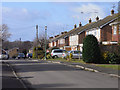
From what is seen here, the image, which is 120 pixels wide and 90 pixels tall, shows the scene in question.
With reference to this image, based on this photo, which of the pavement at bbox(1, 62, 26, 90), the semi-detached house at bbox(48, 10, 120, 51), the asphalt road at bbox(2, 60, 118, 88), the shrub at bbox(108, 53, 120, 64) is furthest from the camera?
the semi-detached house at bbox(48, 10, 120, 51)

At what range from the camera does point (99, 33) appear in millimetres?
46156

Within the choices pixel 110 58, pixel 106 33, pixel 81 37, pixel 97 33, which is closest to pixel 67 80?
pixel 110 58

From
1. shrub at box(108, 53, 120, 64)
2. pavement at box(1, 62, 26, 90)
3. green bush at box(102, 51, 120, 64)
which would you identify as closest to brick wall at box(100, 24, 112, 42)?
green bush at box(102, 51, 120, 64)

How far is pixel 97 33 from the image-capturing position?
47156 mm

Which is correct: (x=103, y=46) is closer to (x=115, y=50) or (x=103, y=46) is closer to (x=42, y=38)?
(x=115, y=50)

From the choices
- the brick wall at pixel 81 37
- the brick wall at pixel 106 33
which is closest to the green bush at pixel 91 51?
the brick wall at pixel 106 33

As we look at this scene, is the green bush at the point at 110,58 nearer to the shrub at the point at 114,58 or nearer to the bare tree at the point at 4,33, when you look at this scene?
the shrub at the point at 114,58

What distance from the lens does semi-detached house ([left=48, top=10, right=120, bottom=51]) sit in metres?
40.0

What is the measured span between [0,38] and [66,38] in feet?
70.4

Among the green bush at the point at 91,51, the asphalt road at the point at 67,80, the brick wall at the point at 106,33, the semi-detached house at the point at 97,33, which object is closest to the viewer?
the asphalt road at the point at 67,80

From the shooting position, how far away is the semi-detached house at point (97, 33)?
40.0m

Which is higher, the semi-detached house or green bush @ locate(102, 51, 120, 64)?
the semi-detached house

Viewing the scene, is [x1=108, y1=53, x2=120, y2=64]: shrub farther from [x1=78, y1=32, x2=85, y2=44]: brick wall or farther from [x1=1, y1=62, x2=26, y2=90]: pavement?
[x1=78, y1=32, x2=85, y2=44]: brick wall

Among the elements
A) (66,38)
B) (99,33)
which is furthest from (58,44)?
(99,33)
